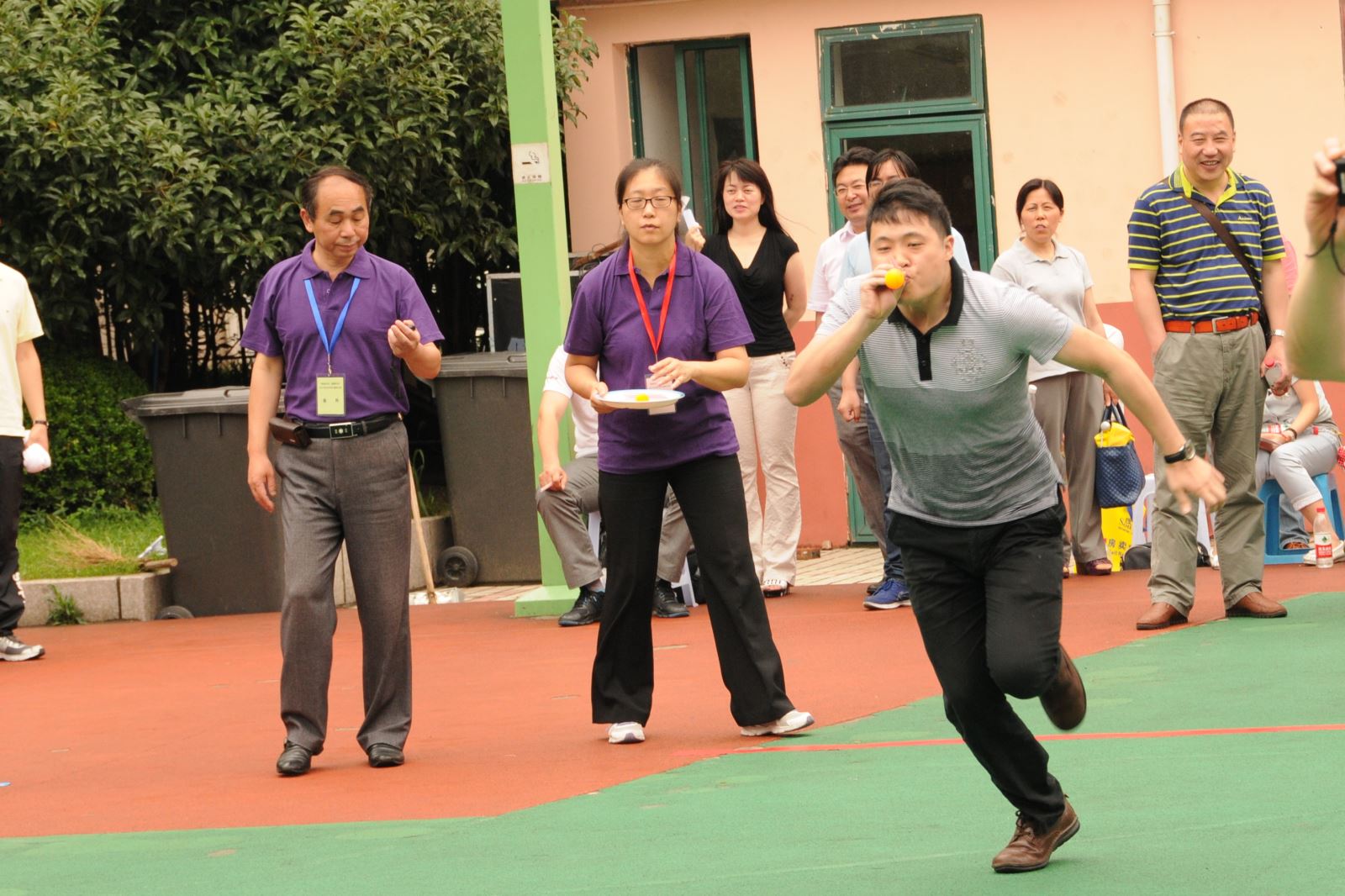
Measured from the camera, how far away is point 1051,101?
13445 millimetres

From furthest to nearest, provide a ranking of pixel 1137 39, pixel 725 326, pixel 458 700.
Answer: pixel 1137 39 → pixel 458 700 → pixel 725 326

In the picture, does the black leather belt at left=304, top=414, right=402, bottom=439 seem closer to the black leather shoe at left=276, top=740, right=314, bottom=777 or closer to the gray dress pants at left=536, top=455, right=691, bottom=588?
the black leather shoe at left=276, top=740, right=314, bottom=777

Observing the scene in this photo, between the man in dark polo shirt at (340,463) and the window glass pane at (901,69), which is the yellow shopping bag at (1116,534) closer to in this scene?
the window glass pane at (901,69)

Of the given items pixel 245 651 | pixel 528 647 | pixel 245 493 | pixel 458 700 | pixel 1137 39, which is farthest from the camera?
pixel 1137 39

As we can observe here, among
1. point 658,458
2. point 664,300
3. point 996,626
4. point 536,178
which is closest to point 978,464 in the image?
point 996,626

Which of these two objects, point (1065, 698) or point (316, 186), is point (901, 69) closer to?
point (316, 186)

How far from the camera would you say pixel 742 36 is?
1415 centimetres

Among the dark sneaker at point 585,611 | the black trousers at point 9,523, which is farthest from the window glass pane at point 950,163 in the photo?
the black trousers at point 9,523

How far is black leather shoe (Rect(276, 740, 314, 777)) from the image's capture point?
6.67 meters

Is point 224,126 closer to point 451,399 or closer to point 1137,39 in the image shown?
point 451,399

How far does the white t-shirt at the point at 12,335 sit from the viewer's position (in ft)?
33.0

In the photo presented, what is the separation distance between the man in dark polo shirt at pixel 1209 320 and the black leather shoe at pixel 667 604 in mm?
2570

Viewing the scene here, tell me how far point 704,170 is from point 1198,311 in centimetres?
619

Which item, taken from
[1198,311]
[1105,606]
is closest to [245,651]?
[1105,606]
